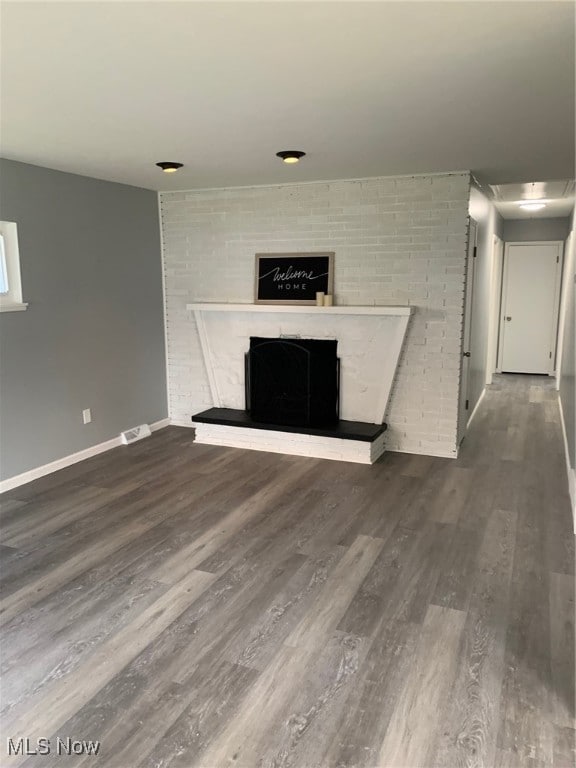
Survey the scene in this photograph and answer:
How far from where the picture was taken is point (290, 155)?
3.58 meters

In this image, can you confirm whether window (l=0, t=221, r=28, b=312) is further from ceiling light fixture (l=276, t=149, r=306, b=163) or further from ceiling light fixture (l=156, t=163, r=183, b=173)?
ceiling light fixture (l=276, t=149, r=306, b=163)

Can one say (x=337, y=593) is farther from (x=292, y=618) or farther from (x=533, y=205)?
(x=533, y=205)

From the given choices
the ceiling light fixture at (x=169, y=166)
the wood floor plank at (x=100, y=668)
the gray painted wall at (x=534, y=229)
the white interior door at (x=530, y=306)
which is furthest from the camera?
the white interior door at (x=530, y=306)

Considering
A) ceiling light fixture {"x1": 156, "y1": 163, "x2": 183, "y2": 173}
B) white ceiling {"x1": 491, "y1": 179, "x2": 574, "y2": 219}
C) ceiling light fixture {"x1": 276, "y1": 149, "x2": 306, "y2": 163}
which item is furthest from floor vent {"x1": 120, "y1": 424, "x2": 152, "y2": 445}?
white ceiling {"x1": 491, "y1": 179, "x2": 574, "y2": 219}

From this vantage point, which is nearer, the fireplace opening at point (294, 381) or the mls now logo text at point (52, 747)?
the mls now logo text at point (52, 747)

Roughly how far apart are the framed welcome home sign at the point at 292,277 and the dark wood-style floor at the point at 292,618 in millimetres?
1643

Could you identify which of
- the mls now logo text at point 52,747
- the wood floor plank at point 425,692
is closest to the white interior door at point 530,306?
the wood floor plank at point 425,692

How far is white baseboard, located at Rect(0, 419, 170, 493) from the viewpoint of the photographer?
4000mm

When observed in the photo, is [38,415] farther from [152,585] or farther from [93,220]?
[152,585]

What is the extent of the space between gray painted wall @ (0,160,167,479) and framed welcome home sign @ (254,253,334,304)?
1.09 meters

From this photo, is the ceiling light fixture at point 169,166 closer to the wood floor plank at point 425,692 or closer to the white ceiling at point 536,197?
the white ceiling at point 536,197

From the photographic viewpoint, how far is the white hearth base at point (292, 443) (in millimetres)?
4559

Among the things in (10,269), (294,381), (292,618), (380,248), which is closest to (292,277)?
(380,248)

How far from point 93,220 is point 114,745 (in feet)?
12.7
